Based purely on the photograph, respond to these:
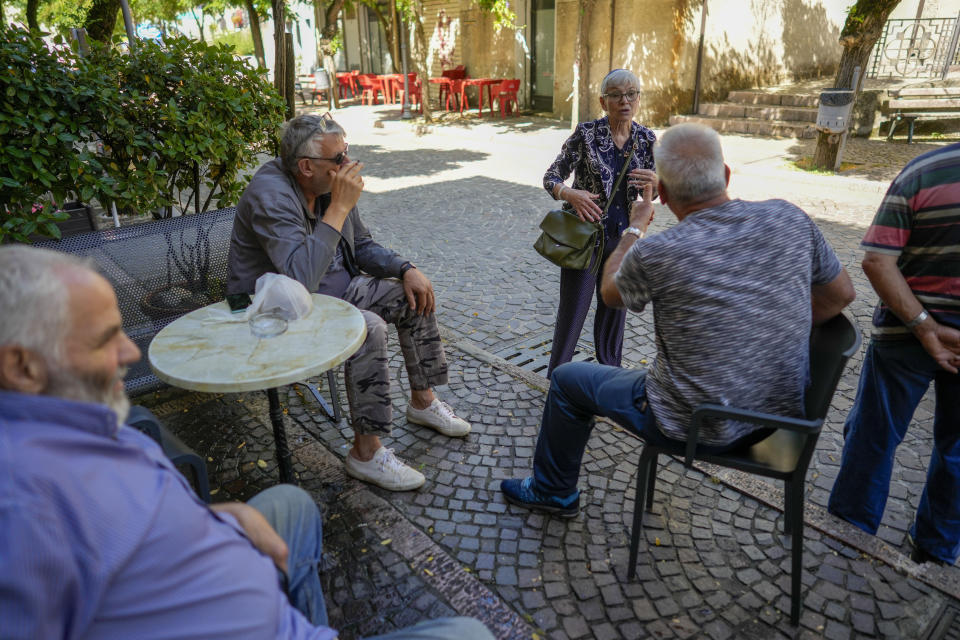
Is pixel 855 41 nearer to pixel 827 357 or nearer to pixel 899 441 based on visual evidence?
pixel 899 441

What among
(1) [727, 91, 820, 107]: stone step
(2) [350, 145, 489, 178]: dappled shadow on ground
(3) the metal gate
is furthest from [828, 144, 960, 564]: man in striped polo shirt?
(3) the metal gate

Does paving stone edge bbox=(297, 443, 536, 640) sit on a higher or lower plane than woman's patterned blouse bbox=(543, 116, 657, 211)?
lower

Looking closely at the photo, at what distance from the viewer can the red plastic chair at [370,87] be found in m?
22.5

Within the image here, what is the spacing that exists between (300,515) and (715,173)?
1.72 metres

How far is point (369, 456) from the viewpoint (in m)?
3.11

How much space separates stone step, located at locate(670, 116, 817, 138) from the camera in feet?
40.7

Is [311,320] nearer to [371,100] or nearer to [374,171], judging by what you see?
[374,171]

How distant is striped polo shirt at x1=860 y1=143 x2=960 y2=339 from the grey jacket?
223 cm

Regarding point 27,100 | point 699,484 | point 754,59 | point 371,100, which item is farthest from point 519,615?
point 371,100

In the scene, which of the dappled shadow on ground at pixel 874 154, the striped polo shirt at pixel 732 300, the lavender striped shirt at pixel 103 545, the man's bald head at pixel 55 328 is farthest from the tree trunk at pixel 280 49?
the dappled shadow on ground at pixel 874 154

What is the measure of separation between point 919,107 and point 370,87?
56.2ft

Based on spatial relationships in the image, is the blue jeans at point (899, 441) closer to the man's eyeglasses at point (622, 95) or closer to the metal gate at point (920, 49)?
the man's eyeglasses at point (622, 95)

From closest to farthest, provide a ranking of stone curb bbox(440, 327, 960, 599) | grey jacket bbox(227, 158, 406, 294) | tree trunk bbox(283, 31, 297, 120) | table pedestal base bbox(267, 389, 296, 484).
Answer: stone curb bbox(440, 327, 960, 599), table pedestal base bbox(267, 389, 296, 484), grey jacket bbox(227, 158, 406, 294), tree trunk bbox(283, 31, 297, 120)

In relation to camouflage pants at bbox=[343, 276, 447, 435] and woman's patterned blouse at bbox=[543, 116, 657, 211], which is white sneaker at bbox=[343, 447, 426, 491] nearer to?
camouflage pants at bbox=[343, 276, 447, 435]
